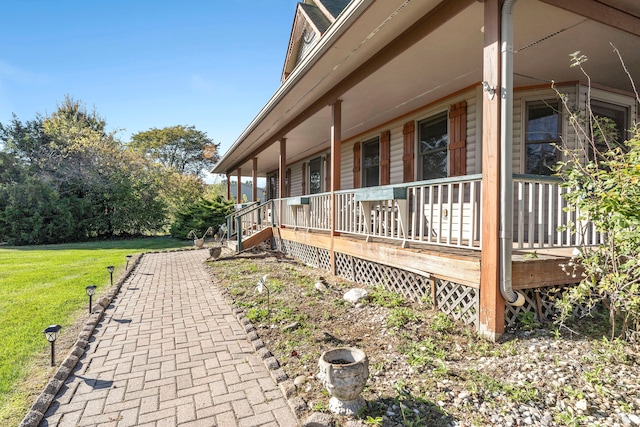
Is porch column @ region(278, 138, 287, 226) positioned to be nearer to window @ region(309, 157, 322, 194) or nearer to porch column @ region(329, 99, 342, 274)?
porch column @ region(329, 99, 342, 274)

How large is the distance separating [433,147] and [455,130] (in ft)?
2.39

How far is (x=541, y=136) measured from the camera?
5309 millimetres

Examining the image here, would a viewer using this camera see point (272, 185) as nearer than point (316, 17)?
No

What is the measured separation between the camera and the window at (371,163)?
27.9 feet

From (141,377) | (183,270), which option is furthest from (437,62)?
(183,270)

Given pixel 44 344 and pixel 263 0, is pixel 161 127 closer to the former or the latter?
pixel 263 0

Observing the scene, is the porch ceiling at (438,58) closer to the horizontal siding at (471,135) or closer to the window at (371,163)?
the horizontal siding at (471,135)

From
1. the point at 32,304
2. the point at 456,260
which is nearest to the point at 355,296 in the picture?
the point at 456,260

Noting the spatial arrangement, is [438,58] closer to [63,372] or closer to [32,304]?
[63,372]

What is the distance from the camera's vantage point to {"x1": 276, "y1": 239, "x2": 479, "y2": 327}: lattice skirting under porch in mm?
3496

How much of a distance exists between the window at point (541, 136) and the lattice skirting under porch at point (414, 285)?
2.90 metres

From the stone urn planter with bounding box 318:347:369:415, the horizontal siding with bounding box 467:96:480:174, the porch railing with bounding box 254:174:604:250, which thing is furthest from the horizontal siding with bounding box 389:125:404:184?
the stone urn planter with bounding box 318:347:369:415

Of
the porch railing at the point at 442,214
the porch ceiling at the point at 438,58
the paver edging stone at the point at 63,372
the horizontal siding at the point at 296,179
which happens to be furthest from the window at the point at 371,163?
the paver edging stone at the point at 63,372

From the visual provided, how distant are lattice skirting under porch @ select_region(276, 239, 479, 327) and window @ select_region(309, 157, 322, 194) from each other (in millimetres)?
5284
